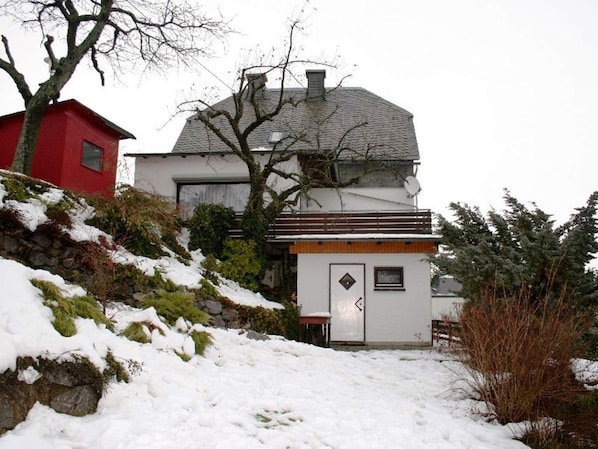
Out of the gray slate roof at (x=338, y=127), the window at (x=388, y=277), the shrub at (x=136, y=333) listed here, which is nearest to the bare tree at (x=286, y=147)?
the gray slate roof at (x=338, y=127)

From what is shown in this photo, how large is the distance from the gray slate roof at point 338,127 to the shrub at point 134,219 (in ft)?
26.3

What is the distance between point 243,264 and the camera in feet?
50.0

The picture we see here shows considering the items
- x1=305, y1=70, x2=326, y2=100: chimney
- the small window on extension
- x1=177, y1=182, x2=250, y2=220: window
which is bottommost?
x1=177, y1=182, x2=250, y2=220: window

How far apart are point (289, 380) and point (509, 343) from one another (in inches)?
113

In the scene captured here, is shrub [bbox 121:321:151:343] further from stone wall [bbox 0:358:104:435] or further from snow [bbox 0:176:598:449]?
stone wall [bbox 0:358:104:435]

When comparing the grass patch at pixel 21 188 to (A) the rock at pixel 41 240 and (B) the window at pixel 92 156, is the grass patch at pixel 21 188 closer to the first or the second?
(A) the rock at pixel 41 240

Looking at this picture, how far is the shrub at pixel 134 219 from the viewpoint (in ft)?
36.4

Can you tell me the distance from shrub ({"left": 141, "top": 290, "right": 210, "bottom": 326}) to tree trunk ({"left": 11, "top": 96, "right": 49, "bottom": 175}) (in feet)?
25.3

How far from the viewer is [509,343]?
251 inches

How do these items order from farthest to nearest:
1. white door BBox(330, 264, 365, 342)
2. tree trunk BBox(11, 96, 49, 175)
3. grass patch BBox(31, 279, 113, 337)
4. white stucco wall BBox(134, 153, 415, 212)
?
white stucco wall BBox(134, 153, 415, 212) → white door BBox(330, 264, 365, 342) → tree trunk BBox(11, 96, 49, 175) → grass patch BBox(31, 279, 113, 337)

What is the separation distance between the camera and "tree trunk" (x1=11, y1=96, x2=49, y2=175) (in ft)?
45.8

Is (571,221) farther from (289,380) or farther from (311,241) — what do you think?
(311,241)

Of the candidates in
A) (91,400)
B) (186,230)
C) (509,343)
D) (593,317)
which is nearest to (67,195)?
(186,230)

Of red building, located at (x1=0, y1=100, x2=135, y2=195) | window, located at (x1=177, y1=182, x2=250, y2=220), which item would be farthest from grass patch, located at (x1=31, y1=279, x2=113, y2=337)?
window, located at (x1=177, y1=182, x2=250, y2=220)
